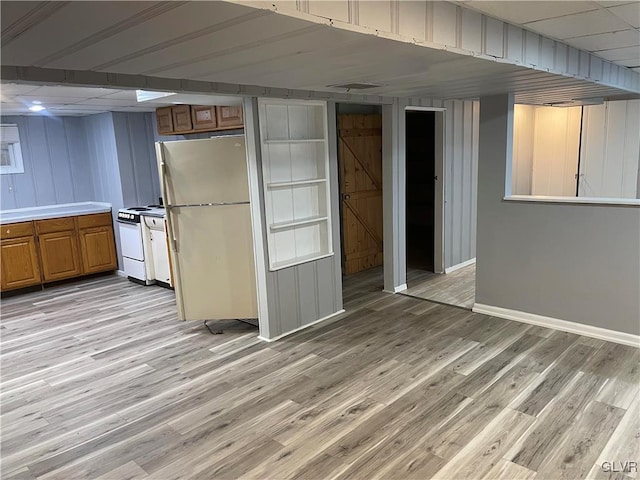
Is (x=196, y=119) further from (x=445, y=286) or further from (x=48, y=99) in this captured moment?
(x=445, y=286)

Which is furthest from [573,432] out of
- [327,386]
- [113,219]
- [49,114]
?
[49,114]

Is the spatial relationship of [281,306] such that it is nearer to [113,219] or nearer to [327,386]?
[327,386]

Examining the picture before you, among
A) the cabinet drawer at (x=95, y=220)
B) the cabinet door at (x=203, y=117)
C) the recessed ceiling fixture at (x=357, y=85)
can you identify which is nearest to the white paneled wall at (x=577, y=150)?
the recessed ceiling fixture at (x=357, y=85)

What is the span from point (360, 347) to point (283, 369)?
684 mm

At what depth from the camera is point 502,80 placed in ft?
10.6

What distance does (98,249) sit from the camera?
620 centimetres

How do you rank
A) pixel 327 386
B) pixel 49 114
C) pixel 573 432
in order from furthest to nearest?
pixel 49 114
pixel 327 386
pixel 573 432

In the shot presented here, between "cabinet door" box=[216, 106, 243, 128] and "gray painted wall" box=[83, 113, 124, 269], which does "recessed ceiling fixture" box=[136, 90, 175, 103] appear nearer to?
"cabinet door" box=[216, 106, 243, 128]

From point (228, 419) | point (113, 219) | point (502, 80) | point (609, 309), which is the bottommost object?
point (228, 419)

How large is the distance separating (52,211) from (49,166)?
63 cm

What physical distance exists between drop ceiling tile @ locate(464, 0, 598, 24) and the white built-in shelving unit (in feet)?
6.42

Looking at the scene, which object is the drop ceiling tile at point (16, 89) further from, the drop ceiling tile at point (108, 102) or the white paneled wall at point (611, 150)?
the white paneled wall at point (611, 150)

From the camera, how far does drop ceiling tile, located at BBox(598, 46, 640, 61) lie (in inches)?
131

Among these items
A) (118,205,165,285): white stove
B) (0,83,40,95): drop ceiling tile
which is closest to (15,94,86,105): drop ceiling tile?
(0,83,40,95): drop ceiling tile
